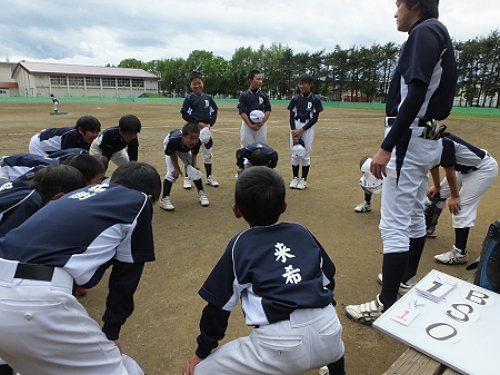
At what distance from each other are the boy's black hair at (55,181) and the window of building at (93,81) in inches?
3044

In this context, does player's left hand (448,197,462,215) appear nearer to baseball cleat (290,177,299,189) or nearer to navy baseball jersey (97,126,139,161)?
baseball cleat (290,177,299,189)

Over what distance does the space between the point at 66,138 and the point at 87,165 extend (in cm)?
175

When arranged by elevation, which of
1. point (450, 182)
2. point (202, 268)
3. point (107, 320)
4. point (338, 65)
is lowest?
point (202, 268)

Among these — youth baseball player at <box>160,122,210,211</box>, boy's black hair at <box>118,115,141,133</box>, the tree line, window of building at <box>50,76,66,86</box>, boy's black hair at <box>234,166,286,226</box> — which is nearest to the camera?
boy's black hair at <box>234,166,286,226</box>

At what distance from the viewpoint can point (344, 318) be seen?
9.05 ft

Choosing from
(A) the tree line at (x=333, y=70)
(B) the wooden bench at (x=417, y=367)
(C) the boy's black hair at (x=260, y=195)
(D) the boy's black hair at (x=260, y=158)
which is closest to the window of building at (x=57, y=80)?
(A) the tree line at (x=333, y=70)

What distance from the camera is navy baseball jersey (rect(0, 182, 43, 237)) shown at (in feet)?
6.96

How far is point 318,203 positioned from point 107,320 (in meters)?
4.01

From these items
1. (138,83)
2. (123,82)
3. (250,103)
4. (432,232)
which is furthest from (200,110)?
(138,83)

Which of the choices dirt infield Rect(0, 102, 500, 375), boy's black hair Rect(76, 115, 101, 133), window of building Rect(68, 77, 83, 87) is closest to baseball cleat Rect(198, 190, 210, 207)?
dirt infield Rect(0, 102, 500, 375)

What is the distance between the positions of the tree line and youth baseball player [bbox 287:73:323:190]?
25.3m

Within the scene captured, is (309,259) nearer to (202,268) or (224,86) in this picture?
(202,268)

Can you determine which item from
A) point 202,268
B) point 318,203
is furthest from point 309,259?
point 318,203

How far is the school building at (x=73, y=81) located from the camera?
6850cm
